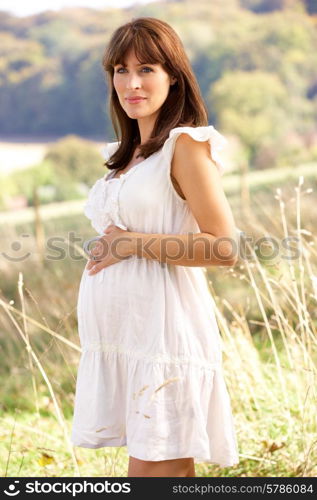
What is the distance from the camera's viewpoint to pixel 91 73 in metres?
24.0

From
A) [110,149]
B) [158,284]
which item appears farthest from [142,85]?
[158,284]

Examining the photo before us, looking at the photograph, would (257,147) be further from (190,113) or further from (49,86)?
(190,113)

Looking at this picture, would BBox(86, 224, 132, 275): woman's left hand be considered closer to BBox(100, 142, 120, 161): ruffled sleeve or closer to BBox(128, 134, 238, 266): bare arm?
BBox(128, 134, 238, 266): bare arm

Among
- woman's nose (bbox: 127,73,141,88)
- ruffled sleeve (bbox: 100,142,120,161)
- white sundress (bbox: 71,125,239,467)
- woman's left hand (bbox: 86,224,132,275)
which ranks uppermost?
ruffled sleeve (bbox: 100,142,120,161)

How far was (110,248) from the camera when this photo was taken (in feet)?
7.13

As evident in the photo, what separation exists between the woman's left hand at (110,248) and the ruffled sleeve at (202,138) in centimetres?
27

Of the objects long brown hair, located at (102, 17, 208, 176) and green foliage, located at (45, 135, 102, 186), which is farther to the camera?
green foliage, located at (45, 135, 102, 186)

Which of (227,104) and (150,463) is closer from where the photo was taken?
(150,463)

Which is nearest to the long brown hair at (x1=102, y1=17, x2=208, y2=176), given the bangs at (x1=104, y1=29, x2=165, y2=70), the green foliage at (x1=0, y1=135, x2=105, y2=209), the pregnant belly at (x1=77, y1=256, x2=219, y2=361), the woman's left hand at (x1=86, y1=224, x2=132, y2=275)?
the bangs at (x1=104, y1=29, x2=165, y2=70)

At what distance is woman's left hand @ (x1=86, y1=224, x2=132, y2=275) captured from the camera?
2.14 metres

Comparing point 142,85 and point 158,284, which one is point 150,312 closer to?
point 158,284

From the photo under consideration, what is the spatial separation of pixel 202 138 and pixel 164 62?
306 millimetres
